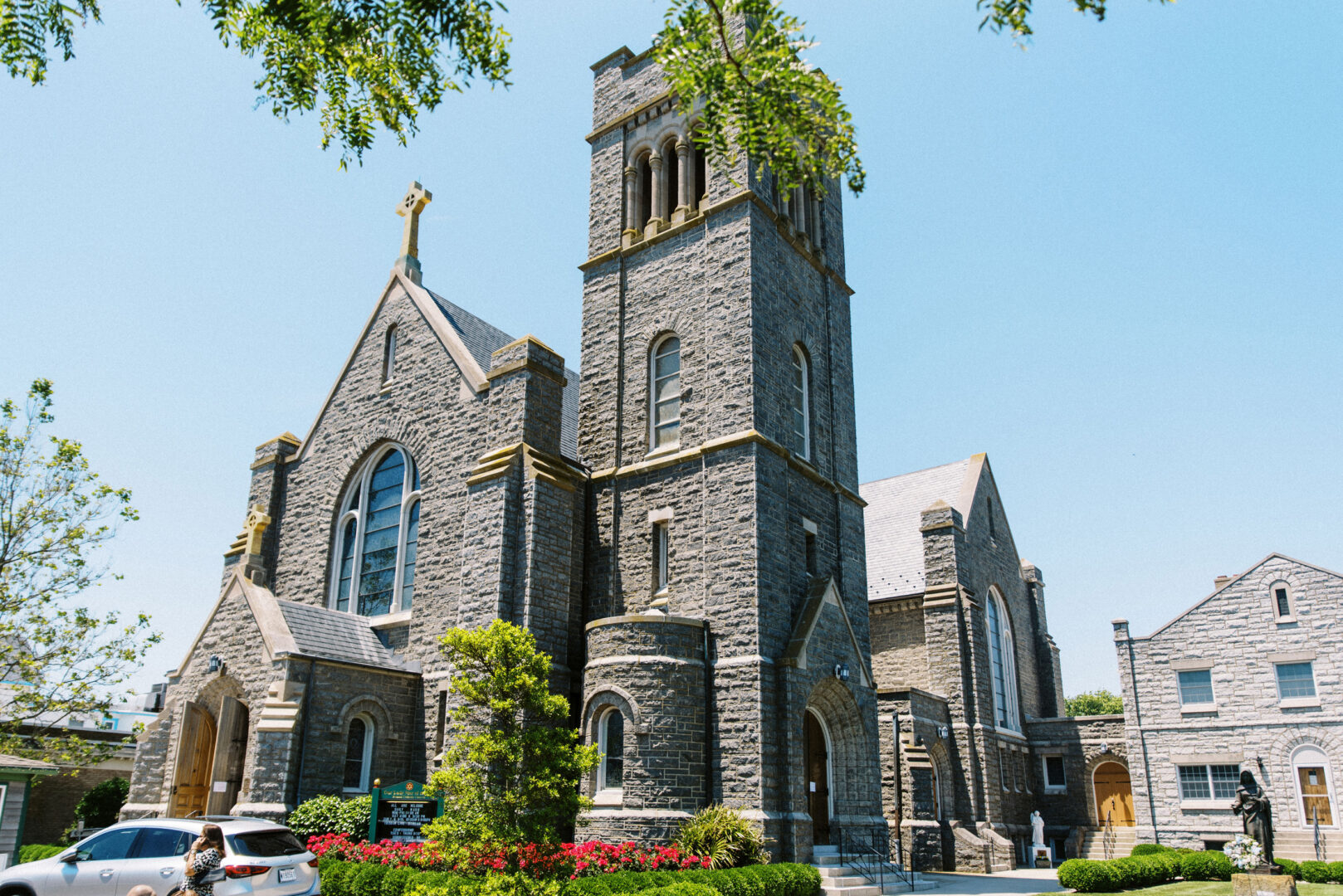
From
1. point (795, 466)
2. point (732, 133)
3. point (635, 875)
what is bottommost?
point (635, 875)

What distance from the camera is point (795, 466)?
20766 mm

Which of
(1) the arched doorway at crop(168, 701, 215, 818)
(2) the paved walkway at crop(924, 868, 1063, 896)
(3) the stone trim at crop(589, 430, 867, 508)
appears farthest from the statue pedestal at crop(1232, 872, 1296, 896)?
(1) the arched doorway at crop(168, 701, 215, 818)

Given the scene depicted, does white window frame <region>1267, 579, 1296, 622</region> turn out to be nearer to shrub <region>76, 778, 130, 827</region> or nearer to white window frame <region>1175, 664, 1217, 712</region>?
white window frame <region>1175, 664, 1217, 712</region>

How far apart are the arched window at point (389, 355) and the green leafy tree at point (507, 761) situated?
12.0m

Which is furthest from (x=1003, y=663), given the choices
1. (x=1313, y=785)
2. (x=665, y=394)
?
(x=665, y=394)

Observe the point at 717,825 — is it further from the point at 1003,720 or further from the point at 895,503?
the point at 895,503

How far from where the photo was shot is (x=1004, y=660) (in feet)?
110

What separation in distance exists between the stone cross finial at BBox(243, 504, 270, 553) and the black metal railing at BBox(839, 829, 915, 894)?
50.4 feet

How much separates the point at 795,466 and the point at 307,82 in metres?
14.7

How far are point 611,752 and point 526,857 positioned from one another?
4.55m

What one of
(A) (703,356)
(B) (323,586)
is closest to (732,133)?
(A) (703,356)

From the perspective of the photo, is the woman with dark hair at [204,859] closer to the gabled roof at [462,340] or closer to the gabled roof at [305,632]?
the gabled roof at [305,632]

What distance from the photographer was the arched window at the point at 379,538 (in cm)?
2248

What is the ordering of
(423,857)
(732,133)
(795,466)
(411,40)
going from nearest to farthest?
1. (411,40)
2. (423,857)
3. (795,466)
4. (732,133)
